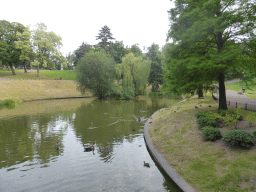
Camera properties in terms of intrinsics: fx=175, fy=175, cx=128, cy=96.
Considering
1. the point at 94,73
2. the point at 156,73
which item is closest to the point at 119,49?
the point at 156,73

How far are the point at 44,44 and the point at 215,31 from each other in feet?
192

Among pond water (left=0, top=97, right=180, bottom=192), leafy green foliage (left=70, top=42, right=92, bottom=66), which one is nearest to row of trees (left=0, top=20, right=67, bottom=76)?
leafy green foliage (left=70, top=42, right=92, bottom=66)

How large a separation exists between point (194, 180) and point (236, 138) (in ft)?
10.2

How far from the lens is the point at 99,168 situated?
27.7 feet

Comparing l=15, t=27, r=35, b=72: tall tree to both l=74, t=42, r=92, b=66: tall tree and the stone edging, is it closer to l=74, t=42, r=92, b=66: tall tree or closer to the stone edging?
l=74, t=42, r=92, b=66: tall tree

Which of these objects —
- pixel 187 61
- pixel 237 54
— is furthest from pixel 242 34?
pixel 187 61

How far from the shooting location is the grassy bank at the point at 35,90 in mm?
41875

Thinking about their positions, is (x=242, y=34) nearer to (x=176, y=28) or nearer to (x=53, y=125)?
(x=176, y=28)

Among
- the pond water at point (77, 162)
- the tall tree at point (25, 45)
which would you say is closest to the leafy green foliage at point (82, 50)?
the tall tree at point (25, 45)

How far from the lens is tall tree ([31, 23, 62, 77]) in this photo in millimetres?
57653

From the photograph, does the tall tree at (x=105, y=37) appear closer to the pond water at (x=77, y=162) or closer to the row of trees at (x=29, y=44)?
the row of trees at (x=29, y=44)

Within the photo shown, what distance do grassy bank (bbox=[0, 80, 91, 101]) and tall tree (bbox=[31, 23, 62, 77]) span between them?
9334 mm

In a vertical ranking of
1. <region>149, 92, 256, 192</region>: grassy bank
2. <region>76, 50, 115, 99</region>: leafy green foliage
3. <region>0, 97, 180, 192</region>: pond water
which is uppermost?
<region>76, 50, 115, 99</region>: leafy green foliage

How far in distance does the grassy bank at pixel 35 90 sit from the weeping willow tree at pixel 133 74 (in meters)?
11.5
